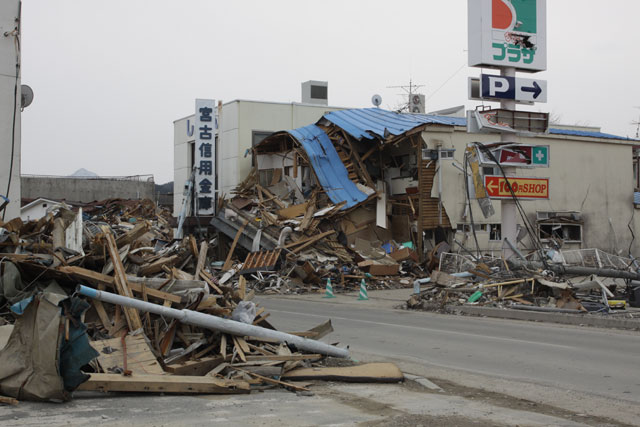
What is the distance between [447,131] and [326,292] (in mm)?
11490

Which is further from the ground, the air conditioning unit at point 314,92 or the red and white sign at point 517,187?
the air conditioning unit at point 314,92

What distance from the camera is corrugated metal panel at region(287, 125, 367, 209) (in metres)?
34.2

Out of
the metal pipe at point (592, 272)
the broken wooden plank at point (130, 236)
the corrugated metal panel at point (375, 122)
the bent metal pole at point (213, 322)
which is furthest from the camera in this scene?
the corrugated metal panel at point (375, 122)

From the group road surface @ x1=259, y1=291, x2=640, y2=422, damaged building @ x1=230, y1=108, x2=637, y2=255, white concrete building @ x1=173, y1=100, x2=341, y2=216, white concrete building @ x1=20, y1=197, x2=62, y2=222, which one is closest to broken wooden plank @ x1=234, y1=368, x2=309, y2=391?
road surface @ x1=259, y1=291, x2=640, y2=422

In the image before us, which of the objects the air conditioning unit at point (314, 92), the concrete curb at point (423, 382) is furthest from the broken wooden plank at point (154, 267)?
the air conditioning unit at point (314, 92)

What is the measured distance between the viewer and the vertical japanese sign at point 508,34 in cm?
2534

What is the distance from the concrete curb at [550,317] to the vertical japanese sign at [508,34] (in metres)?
9.72

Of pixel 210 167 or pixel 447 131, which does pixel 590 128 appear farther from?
pixel 210 167

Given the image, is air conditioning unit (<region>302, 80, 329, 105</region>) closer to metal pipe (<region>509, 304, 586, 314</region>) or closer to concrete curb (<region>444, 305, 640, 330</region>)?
concrete curb (<region>444, 305, 640, 330</region>)

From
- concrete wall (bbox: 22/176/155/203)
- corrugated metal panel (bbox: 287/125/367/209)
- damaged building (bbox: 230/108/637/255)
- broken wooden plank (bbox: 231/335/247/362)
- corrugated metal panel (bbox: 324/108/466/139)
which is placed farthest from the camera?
concrete wall (bbox: 22/176/155/203)

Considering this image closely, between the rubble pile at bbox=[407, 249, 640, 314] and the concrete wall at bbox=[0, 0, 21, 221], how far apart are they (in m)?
12.3

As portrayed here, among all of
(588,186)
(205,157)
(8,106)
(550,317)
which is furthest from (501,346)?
(588,186)

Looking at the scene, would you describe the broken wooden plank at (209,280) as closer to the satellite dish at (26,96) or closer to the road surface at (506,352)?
the road surface at (506,352)

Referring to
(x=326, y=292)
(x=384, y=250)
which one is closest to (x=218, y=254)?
(x=384, y=250)
